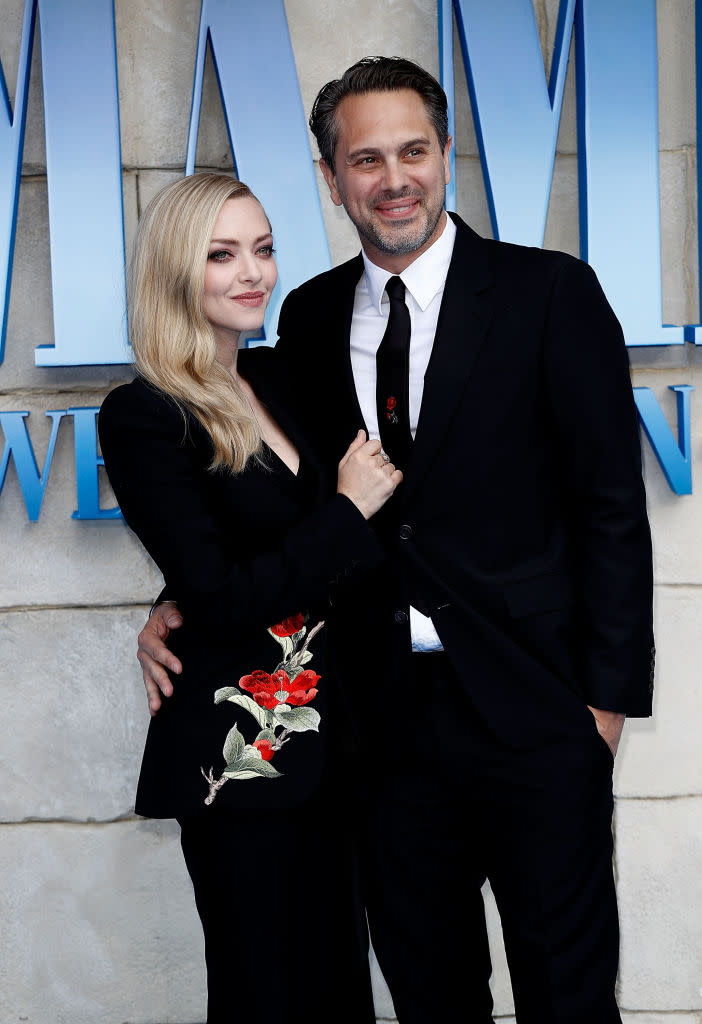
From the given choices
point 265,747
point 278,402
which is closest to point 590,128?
point 278,402

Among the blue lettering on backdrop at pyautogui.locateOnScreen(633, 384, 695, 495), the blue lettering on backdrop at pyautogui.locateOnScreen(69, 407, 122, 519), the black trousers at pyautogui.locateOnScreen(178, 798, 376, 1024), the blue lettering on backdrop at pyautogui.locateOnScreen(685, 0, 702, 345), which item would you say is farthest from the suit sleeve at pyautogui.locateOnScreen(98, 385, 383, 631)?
the blue lettering on backdrop at pyautogui.locateOnScreen(685, 0, 702, 345)

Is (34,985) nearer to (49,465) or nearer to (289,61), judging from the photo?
(49,465)

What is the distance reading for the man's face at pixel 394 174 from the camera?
1.79m

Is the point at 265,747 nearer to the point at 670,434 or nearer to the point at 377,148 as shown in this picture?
the point at 377,148

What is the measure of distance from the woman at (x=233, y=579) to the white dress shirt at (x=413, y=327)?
135 mm

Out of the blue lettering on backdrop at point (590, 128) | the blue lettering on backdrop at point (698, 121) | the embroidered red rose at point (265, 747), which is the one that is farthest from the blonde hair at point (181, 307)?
the blue lettering on backdrop at point (698, 121)

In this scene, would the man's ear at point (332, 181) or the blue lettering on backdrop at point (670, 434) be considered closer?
the man's ear at point (332, 181)

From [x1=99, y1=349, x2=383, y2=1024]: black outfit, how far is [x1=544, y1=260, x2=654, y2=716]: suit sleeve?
1.29ft

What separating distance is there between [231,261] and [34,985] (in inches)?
86.2

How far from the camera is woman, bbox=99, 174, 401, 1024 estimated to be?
5.35 ft

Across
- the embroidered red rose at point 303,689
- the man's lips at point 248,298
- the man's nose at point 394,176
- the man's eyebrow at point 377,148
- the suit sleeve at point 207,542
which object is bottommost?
the embroidered red rose at point 303,689

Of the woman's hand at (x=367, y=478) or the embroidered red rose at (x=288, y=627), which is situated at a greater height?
the woman's hand at (x=367, y=478)

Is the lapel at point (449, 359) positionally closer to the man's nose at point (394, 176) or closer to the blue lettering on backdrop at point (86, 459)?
the man's nose at point (394, 176)

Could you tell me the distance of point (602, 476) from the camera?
65.2 inches
